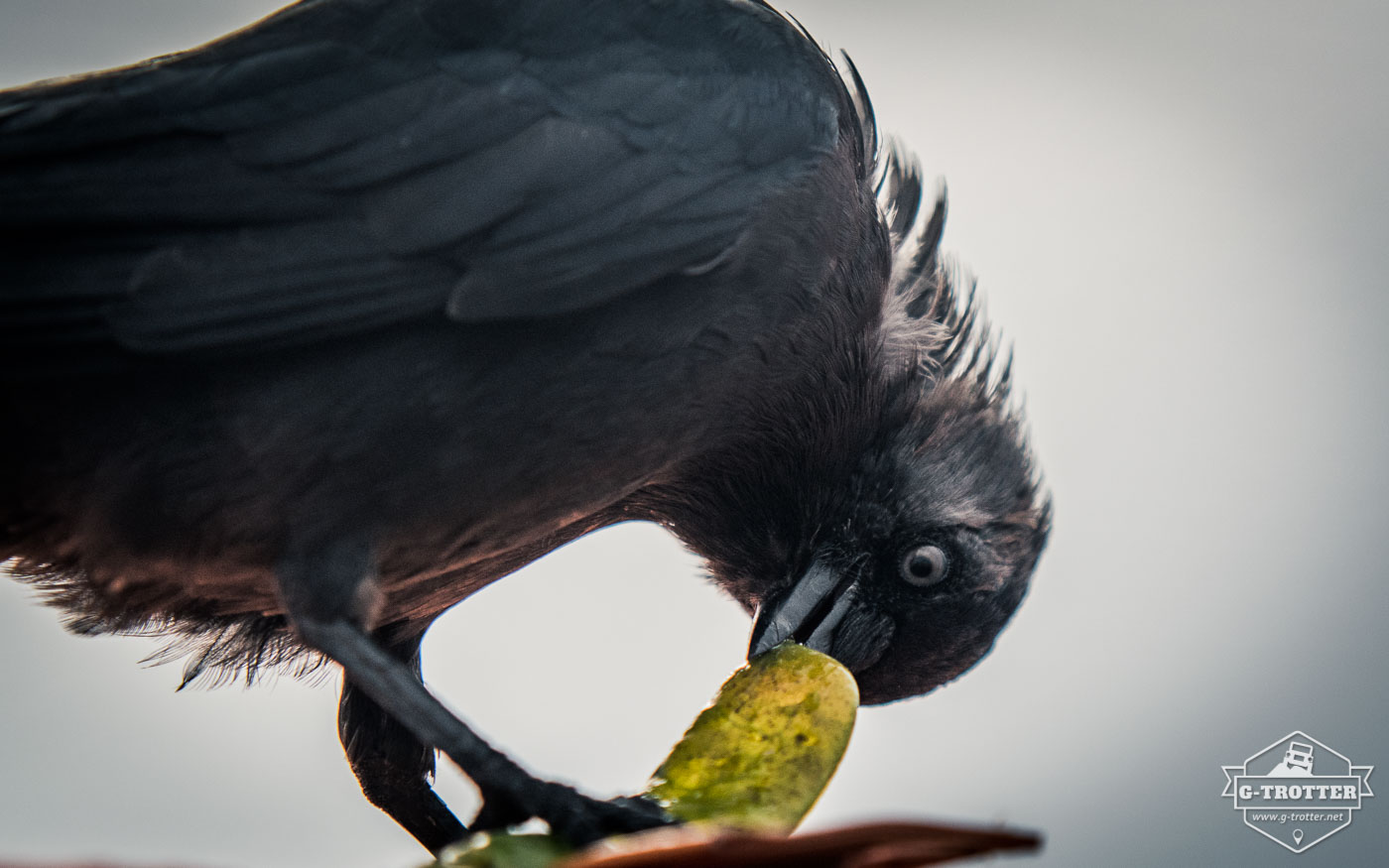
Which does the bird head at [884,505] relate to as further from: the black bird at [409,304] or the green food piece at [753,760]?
the green food piece at [753,760]

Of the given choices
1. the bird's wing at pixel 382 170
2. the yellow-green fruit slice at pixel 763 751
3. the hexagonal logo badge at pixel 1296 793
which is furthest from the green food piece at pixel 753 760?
the hexagonal logo badge at pixel 1296 793

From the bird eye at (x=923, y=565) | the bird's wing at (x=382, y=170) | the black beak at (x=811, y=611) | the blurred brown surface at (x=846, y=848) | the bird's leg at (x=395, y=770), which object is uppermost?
the bird's wing at (x=382, y=170)

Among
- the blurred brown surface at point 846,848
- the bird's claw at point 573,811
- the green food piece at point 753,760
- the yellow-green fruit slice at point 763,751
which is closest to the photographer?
the blurred brown surface at point 846,848

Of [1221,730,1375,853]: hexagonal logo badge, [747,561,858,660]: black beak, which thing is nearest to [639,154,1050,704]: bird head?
[747,561,858,660]: black beak

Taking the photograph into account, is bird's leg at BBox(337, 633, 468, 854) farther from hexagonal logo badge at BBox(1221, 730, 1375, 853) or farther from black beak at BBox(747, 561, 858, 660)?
hexagonal logo badge at BBox(1221, 730, 1375, 853)

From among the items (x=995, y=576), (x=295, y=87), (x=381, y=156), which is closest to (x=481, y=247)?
(x=381, y=156)

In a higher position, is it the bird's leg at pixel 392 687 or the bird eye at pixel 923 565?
the bird eye at pixel 923 565

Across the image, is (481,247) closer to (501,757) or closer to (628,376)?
(628,376)

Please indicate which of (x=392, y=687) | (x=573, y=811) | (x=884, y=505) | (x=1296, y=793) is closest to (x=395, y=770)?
(x=392, y=687)

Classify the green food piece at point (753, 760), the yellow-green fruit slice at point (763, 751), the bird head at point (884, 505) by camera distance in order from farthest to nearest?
the bird head at point (884, 505)
the yellow-green fruit slice at point (763, 751)
the green food piece at point (753, 760)
